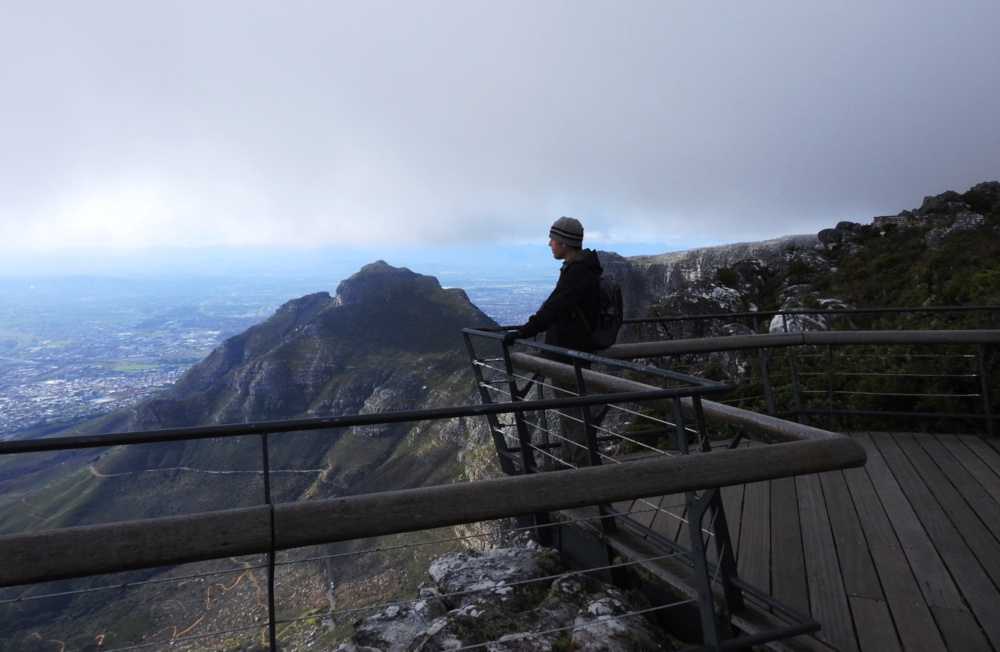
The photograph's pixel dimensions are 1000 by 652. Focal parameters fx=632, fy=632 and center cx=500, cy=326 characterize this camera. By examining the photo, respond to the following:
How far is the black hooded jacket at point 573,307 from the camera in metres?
4.58

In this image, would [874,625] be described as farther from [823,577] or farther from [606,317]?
[606,317]

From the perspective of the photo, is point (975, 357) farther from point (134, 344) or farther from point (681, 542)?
point (134, 344)

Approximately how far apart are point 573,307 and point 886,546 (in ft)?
8.06

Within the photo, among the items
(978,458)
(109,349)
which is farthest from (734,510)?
(109,349)

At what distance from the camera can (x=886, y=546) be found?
3.70 meters

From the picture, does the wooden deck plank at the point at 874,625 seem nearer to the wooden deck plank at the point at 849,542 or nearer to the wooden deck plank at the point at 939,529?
the wooden deck plank at the point at 849,542

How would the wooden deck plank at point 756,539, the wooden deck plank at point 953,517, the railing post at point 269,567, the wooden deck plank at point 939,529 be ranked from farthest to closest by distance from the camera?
1. the wooden deck plank at point 953,517
2. the wooden deck plank at point 756,539
3. the wooden deck plank at point 939,529
4. the railing post at point 269,567

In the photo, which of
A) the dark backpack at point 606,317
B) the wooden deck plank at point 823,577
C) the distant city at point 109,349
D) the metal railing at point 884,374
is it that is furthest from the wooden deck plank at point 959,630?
the distant city at point 109,349

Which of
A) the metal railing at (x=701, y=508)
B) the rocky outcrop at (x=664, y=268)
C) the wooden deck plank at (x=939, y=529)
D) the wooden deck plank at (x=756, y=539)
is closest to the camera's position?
the metal railing at (x=701, y=508)

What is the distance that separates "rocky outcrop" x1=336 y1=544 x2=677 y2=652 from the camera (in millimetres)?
2809

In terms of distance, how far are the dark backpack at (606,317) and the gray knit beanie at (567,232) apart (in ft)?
1.14

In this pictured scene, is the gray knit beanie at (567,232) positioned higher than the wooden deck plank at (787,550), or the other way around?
the gray knit beanie at (567,232)

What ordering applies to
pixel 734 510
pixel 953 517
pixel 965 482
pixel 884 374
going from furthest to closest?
pixel 884 374 < pixel 965 482 < pixel 734 510 < pixel 953 517

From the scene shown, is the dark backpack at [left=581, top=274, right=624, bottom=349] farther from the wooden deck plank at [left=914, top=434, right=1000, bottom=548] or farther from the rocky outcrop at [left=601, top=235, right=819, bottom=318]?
the rocky outcrop at [left=601, top=235, right=819, bottom=318]
